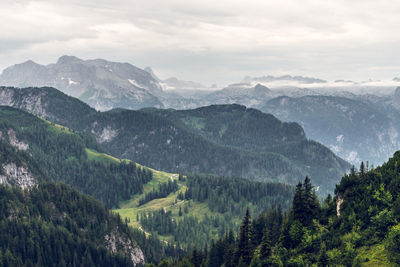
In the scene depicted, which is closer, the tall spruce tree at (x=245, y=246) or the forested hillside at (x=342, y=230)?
the forested hillside at (x=342, y=230)

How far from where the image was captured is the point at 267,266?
Result: 368 feet

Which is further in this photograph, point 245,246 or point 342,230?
point 245,246

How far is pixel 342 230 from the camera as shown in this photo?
111 m

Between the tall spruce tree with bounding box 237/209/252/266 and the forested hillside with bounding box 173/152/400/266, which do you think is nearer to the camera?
the forested hillside with bounding box 173/152/400/266

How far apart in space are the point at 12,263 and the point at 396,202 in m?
162

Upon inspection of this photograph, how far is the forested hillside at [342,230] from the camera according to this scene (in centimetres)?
10038

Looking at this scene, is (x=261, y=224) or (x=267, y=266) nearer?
(x=267, y=266)

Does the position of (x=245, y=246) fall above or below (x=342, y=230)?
below

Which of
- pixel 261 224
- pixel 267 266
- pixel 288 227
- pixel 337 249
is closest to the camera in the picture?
pixel 337 249

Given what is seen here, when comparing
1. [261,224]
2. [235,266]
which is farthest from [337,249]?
[261,224]

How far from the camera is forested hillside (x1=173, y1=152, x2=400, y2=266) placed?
100375 millimetres

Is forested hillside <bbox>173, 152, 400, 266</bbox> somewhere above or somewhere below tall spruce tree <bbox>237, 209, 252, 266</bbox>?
above

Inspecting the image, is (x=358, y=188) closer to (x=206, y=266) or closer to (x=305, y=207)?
(x=305, y=207)

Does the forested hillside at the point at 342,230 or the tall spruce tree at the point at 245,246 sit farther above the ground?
the forested hillside at the point at 342,230
